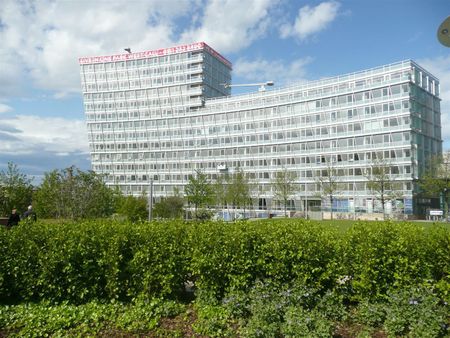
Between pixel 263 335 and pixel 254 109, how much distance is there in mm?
69636

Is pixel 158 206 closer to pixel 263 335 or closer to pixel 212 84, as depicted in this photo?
pixel 263 335

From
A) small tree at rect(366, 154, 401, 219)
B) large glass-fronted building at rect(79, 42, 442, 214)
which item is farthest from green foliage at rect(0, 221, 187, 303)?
large glass-fronted building at rect(79, 42, 442, 214)

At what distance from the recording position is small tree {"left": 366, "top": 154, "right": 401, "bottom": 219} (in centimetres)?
5099

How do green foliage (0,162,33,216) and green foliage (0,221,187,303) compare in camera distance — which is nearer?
green foliage (0,221,187,303)

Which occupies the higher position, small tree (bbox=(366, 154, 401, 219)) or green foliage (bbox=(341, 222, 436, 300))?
small tree (bbox=(366, 154, 401, 219))

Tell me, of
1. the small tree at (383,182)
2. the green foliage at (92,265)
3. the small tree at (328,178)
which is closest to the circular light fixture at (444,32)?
the green foliage at (92,265)

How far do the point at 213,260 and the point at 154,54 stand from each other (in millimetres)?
86714

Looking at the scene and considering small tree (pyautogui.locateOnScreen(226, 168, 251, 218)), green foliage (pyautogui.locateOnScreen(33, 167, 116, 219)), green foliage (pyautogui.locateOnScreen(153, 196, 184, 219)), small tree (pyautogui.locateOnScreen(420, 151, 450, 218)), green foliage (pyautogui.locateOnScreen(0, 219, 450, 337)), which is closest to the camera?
green foliage (pyautogui.locateOnScreen(0, 219, 450, 337))

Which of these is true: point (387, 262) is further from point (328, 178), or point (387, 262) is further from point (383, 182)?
point (328, 178)

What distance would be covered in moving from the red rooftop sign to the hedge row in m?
79.6

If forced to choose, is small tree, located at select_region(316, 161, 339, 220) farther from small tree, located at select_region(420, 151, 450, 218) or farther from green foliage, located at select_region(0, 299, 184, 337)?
green foliage, located at select_region(0, 299, 184, 337)

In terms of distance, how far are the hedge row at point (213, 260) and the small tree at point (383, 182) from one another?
1816 inches

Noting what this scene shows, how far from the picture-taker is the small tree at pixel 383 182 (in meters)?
51.0

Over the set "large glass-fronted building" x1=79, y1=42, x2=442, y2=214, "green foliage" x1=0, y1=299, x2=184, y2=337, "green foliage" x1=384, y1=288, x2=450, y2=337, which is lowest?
"green foliage" x1=0, y1=299, x2=184, y2=337
